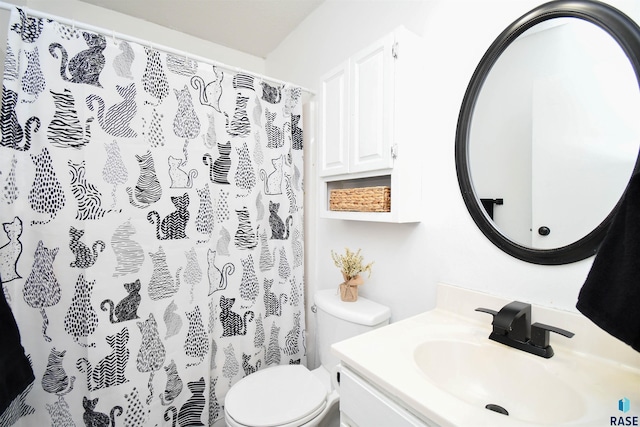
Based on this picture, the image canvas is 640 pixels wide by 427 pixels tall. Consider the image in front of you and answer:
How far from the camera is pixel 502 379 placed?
78 cm

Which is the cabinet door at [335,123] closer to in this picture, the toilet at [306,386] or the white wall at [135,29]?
the toilet at [306,386]

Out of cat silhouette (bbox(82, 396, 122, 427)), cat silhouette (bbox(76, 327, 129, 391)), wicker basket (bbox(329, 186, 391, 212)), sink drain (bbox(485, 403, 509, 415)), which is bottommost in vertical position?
cat silhouette (bbox(82, 396, 122, 427))

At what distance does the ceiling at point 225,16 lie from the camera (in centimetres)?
173

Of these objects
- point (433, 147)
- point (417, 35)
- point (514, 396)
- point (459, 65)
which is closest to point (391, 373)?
point (514, 396)

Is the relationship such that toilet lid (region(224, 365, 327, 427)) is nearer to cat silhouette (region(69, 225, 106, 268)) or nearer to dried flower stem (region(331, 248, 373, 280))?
dried flower stem (region(331, 248, 373, 280))

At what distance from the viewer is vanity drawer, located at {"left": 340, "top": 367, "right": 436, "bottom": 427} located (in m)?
0.64

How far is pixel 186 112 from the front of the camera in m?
1.38

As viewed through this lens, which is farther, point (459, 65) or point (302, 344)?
point (302, 344)

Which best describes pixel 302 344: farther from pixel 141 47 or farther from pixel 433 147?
pixel 141 47

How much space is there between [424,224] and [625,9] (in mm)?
812

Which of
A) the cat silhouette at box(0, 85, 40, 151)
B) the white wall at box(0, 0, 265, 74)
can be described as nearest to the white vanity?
the cat silhouette at box(0, 85, 40, 151)

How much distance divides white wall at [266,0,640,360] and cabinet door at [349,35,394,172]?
A: 172 mm

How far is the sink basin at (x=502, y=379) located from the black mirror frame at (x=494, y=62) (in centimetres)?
30

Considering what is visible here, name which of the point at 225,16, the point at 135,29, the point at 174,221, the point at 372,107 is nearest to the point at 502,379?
the point at 372,107
